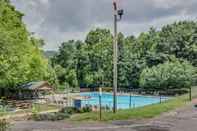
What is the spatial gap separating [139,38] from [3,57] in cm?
4628

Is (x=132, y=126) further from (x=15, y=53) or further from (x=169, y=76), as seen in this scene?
(x=169, y=76)

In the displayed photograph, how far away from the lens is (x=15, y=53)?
32.6 meters

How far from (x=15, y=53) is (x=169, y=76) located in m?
30.0

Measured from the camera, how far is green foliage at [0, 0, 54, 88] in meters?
31.4

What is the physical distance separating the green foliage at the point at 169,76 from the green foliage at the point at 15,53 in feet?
76.6

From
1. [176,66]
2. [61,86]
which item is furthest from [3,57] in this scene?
[61,86]

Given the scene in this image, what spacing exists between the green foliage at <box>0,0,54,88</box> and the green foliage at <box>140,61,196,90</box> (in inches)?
919

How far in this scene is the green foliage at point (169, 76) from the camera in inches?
2210

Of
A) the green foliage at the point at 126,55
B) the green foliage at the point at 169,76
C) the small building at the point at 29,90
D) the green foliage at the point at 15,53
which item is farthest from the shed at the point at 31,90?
the green foliage at the point at 126,55

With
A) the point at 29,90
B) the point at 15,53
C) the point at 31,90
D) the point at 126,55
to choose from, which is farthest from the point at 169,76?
the point at 15,53

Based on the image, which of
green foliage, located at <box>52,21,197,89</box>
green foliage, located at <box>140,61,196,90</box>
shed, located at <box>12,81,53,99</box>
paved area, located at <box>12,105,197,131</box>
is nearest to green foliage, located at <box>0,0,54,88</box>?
shed, located at <box>12,81,53,99</box>

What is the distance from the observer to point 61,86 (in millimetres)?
70312

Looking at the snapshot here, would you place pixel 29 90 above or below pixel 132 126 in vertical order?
above

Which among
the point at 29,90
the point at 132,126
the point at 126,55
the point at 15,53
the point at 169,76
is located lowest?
the point at 132,126
